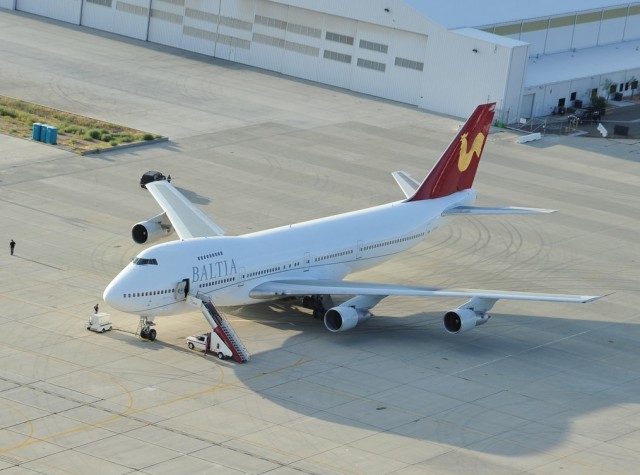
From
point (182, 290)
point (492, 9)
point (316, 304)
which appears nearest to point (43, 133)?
point (316, 304)

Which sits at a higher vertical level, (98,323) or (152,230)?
(152,230)

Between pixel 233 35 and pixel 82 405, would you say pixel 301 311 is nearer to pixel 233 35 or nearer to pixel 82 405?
pixel 82 405

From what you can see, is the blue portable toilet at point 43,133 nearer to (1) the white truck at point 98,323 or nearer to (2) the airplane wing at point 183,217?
(2) the airplane wing at point 183,217

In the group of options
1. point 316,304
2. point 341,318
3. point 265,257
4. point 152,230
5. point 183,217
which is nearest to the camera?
point 341,318

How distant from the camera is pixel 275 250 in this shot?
202 feet

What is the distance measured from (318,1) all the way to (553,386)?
6118cm

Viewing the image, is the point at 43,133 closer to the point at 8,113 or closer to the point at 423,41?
the point at 8,113

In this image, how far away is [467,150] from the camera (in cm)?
7162

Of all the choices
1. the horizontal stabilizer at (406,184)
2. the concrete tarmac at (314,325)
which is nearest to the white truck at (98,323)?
the concrete tarmac at (314,325)

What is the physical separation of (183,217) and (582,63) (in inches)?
2344

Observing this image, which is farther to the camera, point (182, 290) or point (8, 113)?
point (8, 113)

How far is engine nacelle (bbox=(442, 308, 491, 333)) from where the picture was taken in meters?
59.6

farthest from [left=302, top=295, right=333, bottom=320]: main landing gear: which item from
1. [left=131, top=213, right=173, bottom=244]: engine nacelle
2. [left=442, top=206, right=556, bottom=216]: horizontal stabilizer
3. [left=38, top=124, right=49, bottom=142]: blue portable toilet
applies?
[left=38, top=124, right=49, bottom=142]: blue portable toilet

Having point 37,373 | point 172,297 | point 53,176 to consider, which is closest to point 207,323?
point 172,297
